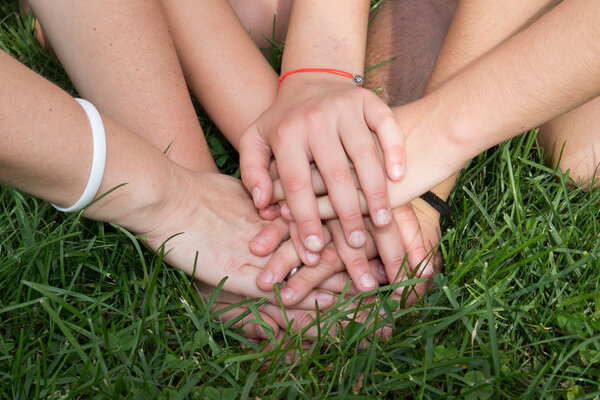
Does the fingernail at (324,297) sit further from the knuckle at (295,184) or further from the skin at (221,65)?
the skin at (221,65)

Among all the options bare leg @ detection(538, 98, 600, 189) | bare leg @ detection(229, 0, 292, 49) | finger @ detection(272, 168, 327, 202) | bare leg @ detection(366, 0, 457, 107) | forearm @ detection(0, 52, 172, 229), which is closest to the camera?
forearm @ detection(0, 52, 172, 229)

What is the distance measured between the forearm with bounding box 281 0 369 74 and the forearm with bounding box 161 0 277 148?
0.11 m

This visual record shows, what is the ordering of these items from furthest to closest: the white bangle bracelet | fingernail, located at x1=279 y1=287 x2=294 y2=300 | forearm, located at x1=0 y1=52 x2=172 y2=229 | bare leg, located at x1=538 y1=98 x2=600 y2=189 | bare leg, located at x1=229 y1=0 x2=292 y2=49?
bare leg, located at x1=229 y1=0 x2=292 y2=49 → bare leg, located at x1=538 y1=98 x2=600 y2=189 → fingernail, located at x1=279 y1=287 x2=294 y2=300 → the white bangle bracelet → forearm, located at x1=0 y1=52 x2=172 y2=229

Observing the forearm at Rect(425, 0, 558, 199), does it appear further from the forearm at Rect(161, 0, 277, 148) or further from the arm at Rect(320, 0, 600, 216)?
the forearm at Rect(161, 0, 277, 148)

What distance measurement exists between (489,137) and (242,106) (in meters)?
0.63

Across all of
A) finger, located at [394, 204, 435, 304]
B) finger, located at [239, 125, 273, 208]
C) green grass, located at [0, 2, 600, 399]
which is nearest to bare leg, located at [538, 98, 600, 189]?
green grass, located at [0, 2, 600, 399]

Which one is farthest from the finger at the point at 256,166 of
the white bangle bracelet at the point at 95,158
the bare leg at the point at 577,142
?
the bare leg at the point at 577,142

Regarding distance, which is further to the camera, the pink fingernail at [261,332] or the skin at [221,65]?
the skin at [221,65]

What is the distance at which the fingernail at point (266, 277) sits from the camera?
4.09 ft

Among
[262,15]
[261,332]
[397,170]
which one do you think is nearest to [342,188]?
[397,170]

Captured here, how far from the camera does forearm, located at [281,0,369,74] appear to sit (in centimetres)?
152

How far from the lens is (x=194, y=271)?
117cm

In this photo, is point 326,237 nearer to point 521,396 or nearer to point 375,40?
point 521,396

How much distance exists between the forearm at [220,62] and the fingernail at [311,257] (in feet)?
1.28
